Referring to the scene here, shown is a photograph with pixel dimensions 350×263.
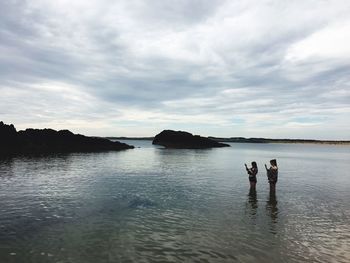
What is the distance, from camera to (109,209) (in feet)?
62.4

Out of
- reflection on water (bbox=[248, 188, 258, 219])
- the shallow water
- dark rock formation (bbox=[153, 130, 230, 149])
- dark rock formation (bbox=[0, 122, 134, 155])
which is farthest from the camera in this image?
dark rock formation (bbox=[153, 130, 230, 149])

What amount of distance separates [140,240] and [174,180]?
20.0 meters

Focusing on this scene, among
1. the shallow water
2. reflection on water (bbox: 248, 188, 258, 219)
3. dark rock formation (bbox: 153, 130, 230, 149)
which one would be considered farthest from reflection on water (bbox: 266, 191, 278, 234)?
dark rock formation (bbox: 153, 130, 230, 149)

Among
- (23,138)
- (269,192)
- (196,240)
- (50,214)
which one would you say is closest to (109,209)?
(50,214)

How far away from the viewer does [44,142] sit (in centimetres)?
8669

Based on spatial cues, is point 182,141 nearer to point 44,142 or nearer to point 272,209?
point 44,142

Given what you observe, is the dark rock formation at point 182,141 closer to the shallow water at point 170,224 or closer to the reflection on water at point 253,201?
the reflection on water at point 253,201

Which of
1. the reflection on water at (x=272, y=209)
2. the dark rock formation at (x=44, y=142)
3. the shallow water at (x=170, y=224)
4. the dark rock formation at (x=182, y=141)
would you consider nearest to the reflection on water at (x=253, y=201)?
the shallow water at (x=170, y=224)

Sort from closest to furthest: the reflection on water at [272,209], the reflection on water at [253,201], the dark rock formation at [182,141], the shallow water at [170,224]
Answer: the shallow water at [170,224]
the reflection on water at [272,209]
the reflection on water at [253,201]
the dark rock formation at [182,141]

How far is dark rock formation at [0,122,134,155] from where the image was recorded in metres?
76.4

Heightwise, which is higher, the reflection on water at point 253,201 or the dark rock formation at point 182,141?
the dark rock formation at point 182,141

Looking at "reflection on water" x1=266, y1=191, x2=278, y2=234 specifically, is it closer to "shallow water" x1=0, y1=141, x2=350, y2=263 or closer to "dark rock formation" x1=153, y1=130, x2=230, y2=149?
"shallow water" x1=0, y1=141, x2=350, y2=263

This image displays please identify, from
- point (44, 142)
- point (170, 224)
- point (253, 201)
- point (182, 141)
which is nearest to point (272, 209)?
point (253, 201)

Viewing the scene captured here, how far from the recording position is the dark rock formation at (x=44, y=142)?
3009 inches
